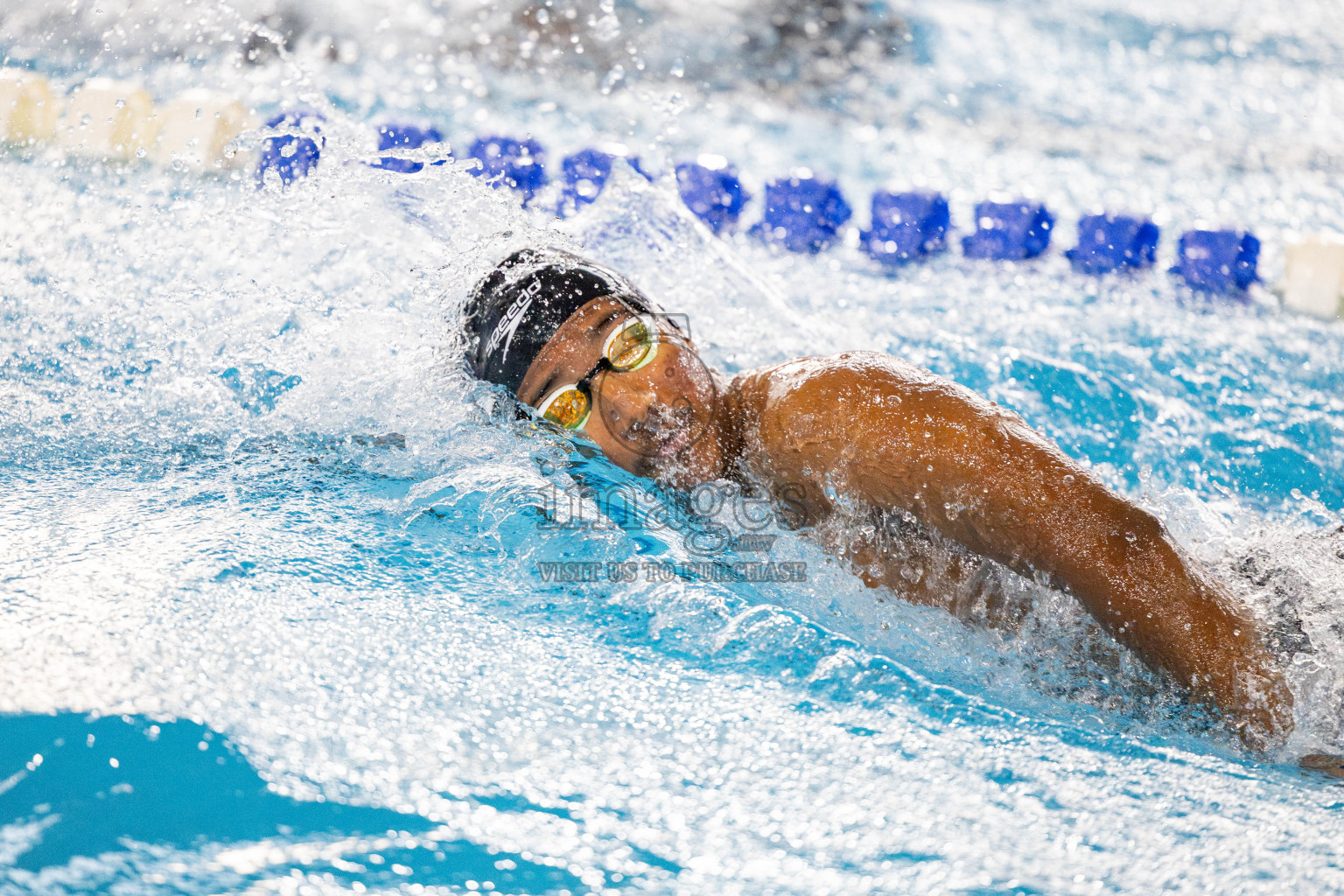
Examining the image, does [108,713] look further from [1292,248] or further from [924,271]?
[1292,248]

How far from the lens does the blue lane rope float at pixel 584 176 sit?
4059 millimetres

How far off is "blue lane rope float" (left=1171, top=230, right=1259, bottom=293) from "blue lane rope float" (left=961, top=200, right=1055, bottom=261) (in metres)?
0.54

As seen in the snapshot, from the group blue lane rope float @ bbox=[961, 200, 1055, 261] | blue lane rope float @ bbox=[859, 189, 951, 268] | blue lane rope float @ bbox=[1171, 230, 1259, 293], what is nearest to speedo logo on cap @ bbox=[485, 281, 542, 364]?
blue lane rope float @ bbox=[859, 189, 951, 268]

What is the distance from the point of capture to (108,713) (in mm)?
1015

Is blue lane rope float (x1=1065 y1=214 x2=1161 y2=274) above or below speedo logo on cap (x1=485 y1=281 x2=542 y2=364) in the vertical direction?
above

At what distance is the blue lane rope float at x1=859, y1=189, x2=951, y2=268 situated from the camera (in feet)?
13.0

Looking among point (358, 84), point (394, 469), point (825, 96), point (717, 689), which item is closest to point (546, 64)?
point (358, 84)

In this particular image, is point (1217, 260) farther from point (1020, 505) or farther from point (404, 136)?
point (404, 136)

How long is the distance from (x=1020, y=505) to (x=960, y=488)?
8 centimetres

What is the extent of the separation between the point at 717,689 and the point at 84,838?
72 centimetres

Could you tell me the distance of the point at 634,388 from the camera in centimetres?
165

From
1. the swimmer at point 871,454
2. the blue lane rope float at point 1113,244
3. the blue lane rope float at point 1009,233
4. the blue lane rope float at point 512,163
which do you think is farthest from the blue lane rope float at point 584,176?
the swimmer at point 871,454

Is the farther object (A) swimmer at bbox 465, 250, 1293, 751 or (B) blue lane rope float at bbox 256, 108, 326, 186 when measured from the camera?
(B) blue lane rope float at bbox 256, 108, 326, 186

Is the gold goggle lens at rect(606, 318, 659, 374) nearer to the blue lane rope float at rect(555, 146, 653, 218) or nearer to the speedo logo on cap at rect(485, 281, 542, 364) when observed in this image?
the speedo logo on cap at rect(485, 281, 542, 364)
